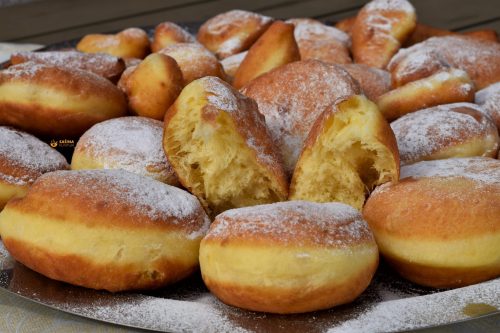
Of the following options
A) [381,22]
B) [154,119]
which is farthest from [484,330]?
Answer: [381,22]

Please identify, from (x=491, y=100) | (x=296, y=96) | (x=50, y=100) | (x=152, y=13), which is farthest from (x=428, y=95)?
(x=152, y=13)

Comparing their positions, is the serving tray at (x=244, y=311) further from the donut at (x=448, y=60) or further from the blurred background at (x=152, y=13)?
the blurred background at (x=152, y=13)

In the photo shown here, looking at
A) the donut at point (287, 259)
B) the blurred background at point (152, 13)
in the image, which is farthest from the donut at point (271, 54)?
the blurred background at point (152, 13)

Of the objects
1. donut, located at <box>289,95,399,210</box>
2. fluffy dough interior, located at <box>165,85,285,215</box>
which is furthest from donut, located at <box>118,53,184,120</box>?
donut, located at <box>289,95,399,210</box>

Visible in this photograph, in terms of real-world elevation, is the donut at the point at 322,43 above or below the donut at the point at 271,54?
below

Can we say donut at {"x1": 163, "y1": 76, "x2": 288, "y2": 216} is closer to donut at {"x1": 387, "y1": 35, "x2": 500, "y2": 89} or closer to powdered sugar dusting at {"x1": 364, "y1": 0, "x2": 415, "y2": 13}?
donut at {"x1": 387, "y1": 35, "x2": 500, "y2": 89}
